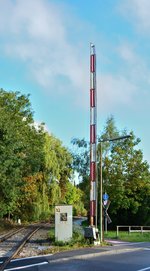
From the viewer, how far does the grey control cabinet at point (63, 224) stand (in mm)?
22875

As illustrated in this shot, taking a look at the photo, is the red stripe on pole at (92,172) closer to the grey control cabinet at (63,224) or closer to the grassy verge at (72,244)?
the grey control cabinet at (63,224)

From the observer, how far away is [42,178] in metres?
46.9

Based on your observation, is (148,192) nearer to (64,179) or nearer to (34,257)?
(64,179)

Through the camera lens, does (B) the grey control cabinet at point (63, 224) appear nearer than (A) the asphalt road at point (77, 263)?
No

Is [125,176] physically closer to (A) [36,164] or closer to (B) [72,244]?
(A) [36,164]

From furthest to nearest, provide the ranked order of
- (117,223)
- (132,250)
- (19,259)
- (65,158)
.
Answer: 1. (65,158)
2. (117,223)
3. (132,250)
4. (19,259)

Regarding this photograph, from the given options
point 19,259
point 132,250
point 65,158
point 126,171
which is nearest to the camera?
point 19,259

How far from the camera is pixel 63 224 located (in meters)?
23.2

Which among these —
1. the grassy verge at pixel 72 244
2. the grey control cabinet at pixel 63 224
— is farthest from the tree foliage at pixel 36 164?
the grassy verge at pixel 72 244

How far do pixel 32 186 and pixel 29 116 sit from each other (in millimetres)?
7738

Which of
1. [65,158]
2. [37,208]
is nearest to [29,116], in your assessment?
[65,158]

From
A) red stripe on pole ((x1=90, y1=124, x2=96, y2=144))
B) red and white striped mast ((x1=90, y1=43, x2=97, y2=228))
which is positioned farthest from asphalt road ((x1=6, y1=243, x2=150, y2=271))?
red stripe on pole ((x1=90, y1=124, x2=96, y2=144))

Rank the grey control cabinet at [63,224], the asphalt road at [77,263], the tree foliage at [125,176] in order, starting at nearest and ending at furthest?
the asphalt road at [77,263], the grey control cabinet at [63,224], the tree foliage at [125,176]

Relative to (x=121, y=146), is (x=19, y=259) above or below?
below
